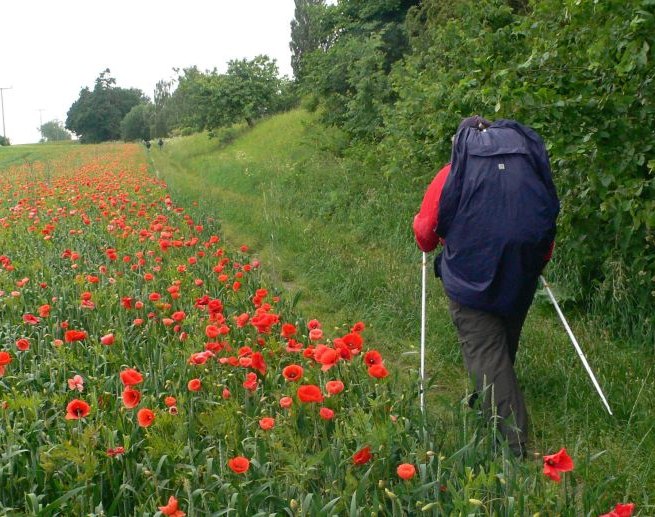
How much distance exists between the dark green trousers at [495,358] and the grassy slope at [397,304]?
0.56 feet

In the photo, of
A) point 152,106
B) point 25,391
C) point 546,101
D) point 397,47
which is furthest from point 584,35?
point 152,106

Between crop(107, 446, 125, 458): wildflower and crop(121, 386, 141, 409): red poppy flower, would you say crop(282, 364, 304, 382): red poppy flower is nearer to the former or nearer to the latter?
crop(121, 386, 141, 409): red poppy flower

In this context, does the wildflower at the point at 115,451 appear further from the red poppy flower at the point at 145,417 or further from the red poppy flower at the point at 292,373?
the red poppy flower at the point at 292,373

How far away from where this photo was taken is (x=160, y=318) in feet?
16.0

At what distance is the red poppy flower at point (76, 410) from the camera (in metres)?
2.77

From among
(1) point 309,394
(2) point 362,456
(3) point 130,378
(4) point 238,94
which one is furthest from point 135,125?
(2) point 362,456

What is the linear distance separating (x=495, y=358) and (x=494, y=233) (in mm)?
700

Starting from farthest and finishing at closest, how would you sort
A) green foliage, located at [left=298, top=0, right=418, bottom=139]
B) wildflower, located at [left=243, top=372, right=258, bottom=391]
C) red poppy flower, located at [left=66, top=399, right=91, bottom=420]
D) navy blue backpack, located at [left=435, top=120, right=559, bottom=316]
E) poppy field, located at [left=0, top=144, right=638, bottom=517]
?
green foliage, located at [left=298, top=0, right=418, bottom=139], navy blue backpack, located at [left=435, top=120, right=559, bottom=316], wildflower, located at [left=243, top=372, right=258, bottom=391], red poppy flower, located at [left=66, top=399, right=91, bottom=420], poppy field, located at [left=0, top=144, right=638, bottom=517]

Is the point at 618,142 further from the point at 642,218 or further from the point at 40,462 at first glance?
the point at 40,462

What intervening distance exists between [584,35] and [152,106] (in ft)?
245

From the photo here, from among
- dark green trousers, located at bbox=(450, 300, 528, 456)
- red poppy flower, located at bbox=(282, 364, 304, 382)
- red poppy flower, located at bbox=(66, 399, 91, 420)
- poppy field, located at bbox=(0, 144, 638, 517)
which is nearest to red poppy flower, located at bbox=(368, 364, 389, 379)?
poppy field, located at bbox=(0, 144, 638, 517)

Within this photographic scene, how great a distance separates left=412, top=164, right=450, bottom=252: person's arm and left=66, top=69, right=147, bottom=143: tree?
94.9 m

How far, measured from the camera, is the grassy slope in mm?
3582

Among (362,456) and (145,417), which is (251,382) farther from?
(362,456)
